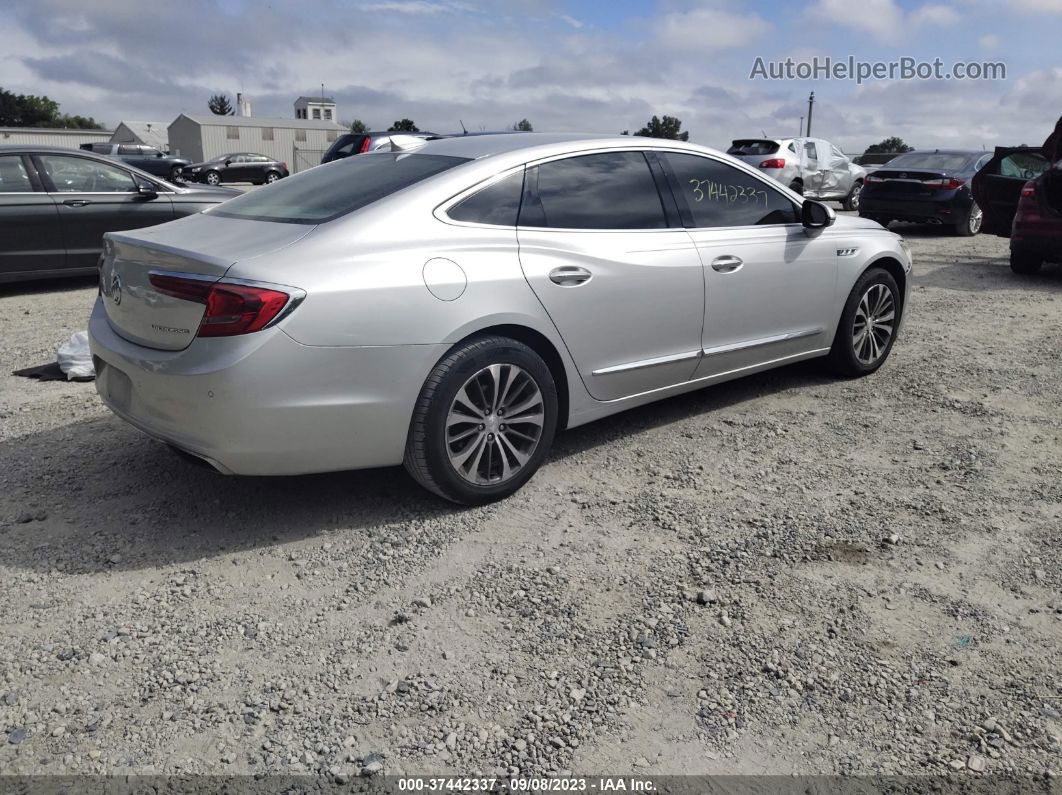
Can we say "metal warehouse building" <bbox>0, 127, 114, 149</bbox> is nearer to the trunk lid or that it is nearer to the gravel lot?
the trunk lid

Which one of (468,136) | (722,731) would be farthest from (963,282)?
(722,731)

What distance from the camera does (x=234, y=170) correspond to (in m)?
37.5

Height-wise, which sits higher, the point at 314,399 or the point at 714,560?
the point at 314,399

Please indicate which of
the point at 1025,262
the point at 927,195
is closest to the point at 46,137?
the point at 927,195

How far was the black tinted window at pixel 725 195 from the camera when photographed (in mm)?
4797

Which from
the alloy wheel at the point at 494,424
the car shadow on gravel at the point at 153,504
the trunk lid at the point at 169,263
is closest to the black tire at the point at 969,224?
the car shadow on gravel at the point at 153,504

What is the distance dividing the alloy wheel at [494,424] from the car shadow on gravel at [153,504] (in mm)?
249

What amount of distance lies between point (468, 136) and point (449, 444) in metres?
1.90

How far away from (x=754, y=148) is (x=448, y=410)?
1620 centimetres

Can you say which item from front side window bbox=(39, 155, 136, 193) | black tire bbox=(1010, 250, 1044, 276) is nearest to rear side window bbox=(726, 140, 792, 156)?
black tire bbox=(1010, 250, 1044, 276)

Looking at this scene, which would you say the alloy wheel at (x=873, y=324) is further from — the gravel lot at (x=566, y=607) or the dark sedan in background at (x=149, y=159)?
the dark sedan in background at (x=149, y=159)

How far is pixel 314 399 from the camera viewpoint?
3414 millimetres

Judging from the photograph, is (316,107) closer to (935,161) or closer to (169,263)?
(935,161)

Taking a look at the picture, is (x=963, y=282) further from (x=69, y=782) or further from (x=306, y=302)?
(x=69, y=782)
